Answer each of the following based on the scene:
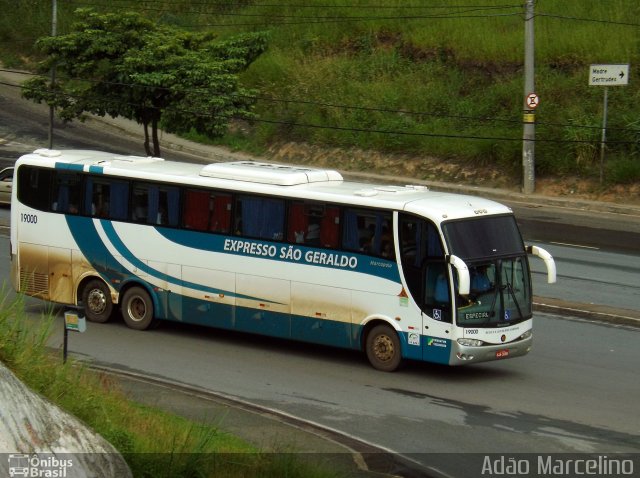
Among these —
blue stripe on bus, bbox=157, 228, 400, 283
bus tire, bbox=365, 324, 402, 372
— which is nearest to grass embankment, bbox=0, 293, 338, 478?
bus tire, bbox=365, 324, 402, 372

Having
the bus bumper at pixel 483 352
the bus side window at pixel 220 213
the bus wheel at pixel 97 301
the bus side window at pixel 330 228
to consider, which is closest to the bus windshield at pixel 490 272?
the bus bumper at pixel 483 352

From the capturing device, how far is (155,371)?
16.8 m

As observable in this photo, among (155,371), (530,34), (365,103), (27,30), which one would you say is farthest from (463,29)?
(155,371)

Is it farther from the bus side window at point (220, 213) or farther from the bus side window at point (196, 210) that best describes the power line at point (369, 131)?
the bus side window at point (220, 213)

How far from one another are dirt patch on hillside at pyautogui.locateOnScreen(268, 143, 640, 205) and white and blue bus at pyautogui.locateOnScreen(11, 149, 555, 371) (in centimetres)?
1851

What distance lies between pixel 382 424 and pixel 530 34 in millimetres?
22948

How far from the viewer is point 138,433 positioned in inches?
446

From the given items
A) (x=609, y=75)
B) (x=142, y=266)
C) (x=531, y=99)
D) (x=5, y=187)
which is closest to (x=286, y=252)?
(x=142, y=266)

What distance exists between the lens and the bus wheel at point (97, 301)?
19969 mm

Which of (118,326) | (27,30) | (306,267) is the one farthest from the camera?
(27,30)

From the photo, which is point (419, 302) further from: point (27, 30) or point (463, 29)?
point (27, 30)

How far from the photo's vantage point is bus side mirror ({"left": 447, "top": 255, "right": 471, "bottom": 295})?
601 inches

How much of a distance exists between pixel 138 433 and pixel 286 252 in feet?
22.5

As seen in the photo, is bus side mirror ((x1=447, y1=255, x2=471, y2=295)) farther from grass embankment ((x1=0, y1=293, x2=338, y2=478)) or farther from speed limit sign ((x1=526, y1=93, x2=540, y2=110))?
speed limit sign ((x1=526, y1=93, x2=540, y2=110))
